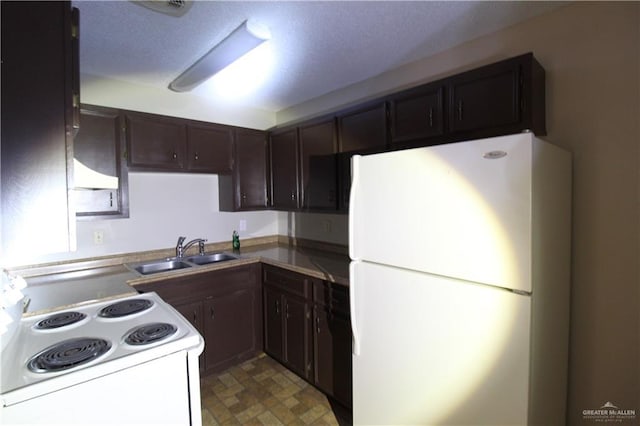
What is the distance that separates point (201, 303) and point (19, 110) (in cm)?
181

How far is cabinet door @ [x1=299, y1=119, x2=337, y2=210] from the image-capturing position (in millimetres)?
2484

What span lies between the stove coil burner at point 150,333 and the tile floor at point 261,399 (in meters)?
1.03

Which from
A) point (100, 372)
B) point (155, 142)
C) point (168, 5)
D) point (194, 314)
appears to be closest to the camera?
point (100, 372)

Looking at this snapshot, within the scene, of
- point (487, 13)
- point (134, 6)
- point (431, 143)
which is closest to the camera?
point (134, 6)

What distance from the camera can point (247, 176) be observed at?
3025 millimetres

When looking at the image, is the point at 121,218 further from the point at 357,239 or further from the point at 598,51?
the point at 598,51

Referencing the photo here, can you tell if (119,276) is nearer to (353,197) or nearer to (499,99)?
(353,197)

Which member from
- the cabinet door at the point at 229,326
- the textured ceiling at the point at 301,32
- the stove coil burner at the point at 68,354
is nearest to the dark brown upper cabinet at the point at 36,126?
the stove coil burner at the point at 68,354

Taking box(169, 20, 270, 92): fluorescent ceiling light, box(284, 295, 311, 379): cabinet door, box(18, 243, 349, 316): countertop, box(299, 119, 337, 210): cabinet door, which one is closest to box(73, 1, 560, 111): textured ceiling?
Result: box(169, 20, 270, 92): fluorescent ceiling light

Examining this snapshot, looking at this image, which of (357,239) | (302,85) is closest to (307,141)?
(302,85)

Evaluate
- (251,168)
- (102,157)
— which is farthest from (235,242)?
(102,157)

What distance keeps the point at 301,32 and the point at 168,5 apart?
0.71m

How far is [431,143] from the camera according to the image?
189cm

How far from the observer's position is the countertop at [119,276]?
66.9 inches
